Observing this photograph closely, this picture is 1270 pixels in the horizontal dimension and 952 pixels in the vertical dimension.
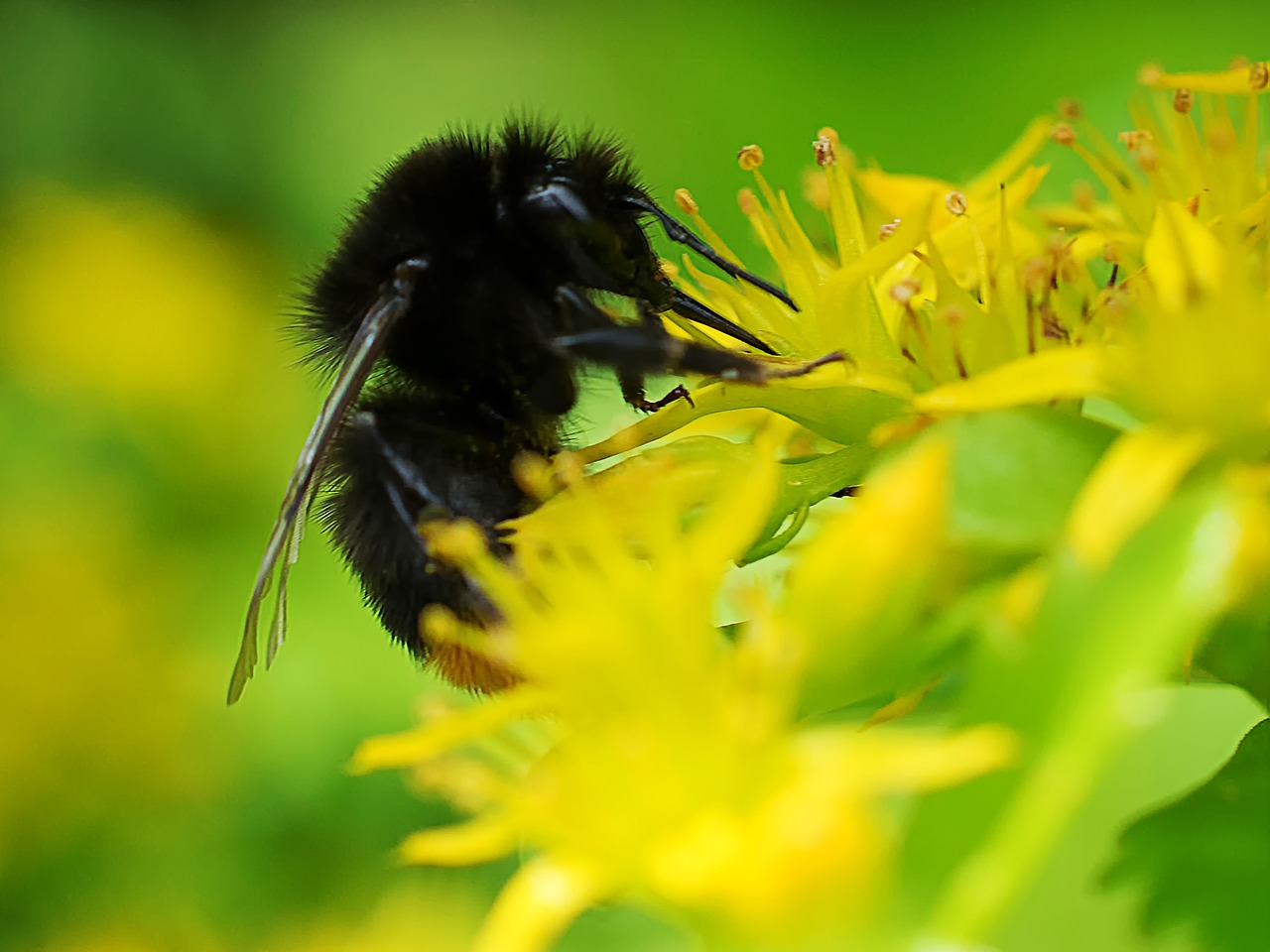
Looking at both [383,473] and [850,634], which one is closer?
[850,634]

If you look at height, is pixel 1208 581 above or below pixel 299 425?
above

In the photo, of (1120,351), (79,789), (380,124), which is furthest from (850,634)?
(380,124)

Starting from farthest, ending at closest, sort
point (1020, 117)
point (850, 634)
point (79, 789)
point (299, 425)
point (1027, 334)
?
point (299, 425) → point (1020, 117) → point (79, 789) → point (1027, 334) → point (850, 634)

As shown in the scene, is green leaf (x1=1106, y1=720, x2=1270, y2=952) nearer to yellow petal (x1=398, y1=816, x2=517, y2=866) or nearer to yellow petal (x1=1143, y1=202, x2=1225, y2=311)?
yellow petal (x1=1143, y1=202, x2=1225, y2=311)

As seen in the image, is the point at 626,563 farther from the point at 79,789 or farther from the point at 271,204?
the point at 271,204

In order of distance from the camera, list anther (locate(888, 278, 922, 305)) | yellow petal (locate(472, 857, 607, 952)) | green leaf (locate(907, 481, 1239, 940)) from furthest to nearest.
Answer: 1. anther (locate(888, 278, 922, 305))
2. yellow petal (locate(472, 857, 607, 952))
3. green leaf (locate(907, 481, 1239, 940))

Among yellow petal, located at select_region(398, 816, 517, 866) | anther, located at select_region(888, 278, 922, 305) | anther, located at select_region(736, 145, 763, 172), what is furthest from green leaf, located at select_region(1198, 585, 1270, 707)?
anther, located at select_region(736, 145, 763, 172)
